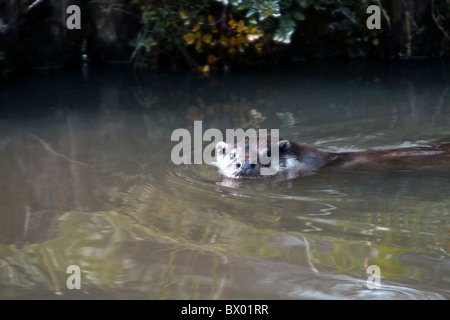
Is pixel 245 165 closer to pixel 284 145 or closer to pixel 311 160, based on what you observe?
pixel 284 145

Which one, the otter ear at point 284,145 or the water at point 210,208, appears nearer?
the water at point 210,208

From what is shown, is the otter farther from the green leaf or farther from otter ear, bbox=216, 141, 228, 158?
the green leaf

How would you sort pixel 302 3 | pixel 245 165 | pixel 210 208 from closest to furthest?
pixel 210 208, pixel 245 165, pixel 302 3

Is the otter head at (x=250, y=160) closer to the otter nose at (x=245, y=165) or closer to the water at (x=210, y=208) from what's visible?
the otter nose at (x=245, y=165)

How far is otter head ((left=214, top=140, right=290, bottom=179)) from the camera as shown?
4711 millimetres

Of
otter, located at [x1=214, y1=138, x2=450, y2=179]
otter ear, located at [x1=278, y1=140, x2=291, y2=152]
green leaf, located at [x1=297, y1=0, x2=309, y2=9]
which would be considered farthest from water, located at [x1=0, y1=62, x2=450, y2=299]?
green leaf, located at [x1=297, y1=0, x2=309, y2=9]

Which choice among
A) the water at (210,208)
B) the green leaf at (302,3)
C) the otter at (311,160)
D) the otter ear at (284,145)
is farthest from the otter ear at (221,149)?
the green leaf at (302,3)

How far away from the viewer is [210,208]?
4020mm

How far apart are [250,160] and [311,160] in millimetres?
562

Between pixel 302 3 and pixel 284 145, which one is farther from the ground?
pixel 302 3

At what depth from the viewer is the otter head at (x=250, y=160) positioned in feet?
15.5

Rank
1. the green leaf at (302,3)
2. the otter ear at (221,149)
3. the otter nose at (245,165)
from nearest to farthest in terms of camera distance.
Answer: the otter nose at (245,165), the otter ear at (221,149), the green leaf at (302,3)

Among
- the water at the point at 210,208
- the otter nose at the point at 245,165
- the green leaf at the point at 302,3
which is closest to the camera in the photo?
the water at the point at 210,208

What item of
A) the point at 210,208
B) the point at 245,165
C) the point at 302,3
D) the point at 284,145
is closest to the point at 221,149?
the point at 245,165
